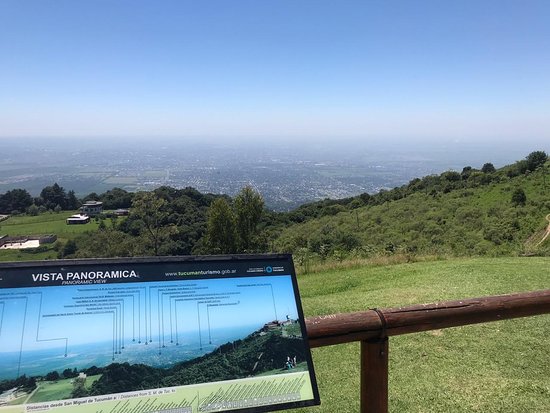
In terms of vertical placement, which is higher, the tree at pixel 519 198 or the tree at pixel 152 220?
the tree at pixel 519 198

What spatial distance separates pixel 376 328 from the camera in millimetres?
2236

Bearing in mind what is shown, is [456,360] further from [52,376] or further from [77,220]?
[77,220]

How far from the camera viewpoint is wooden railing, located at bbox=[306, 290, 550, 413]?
85.2 inches

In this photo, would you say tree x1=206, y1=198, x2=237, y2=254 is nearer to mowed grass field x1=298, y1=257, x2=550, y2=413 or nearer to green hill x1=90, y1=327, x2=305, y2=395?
mowed grass field x1=298, y1=257, x2=550, y2=413

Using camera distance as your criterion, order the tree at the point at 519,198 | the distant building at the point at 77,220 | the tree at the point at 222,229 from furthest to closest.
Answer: the distant building at the point at 77,220 → the tree at the point at 519,198 → the tree at the point at 222,229

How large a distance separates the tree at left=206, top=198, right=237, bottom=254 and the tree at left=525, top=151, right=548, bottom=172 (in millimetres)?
28598

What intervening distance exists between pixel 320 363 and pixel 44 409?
4279 millimetres

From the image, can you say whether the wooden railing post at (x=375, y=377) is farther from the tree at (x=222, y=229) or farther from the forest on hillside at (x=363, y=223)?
the tree at (x=222, y=229)

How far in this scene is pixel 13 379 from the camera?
1511 mm

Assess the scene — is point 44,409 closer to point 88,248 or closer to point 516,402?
point 516,402

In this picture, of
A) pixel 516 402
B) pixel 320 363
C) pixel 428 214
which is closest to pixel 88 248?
pixel 428 214

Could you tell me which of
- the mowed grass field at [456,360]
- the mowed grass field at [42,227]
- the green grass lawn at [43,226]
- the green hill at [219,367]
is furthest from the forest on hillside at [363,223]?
the green hill at [219,367]

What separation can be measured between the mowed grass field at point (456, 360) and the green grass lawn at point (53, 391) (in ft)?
9.86

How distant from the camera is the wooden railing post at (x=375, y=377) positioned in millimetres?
2248
